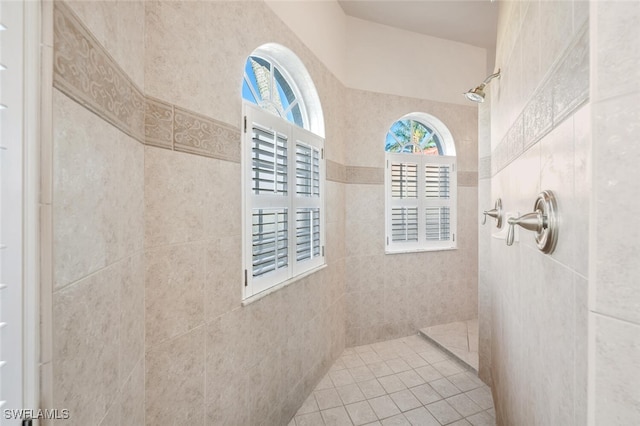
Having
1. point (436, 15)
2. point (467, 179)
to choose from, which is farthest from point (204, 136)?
point (467, 179)

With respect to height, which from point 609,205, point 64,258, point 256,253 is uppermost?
point 609,205

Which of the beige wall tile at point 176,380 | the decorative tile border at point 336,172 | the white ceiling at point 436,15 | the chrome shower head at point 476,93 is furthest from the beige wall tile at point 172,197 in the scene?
the white ceiling at point 436,15

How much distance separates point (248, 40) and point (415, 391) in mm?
2532

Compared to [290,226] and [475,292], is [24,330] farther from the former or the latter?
[475,292]

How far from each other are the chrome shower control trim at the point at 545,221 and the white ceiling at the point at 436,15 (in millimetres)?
2598

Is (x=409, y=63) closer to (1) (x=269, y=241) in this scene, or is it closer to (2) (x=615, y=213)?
(1) (x=269, y=241)

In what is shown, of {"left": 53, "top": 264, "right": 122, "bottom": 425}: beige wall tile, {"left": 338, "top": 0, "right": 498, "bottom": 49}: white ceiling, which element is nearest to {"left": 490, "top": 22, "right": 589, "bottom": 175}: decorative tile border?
{"left": 53, "top": 264, "right": 122, "bottom": 425}: beige wall tile

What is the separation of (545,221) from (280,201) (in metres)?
1.35

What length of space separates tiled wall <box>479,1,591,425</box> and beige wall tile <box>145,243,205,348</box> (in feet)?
3.91

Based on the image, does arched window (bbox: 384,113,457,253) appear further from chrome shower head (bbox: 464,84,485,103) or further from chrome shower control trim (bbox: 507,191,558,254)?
chrome shower control trim (bbox: 507,191,558,254)

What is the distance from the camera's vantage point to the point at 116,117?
823 millimetres

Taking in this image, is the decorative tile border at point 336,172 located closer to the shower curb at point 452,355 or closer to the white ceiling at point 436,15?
the white ceiling at point 436,15

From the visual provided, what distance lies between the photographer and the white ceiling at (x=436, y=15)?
2596mm

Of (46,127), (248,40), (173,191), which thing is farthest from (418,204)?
(46,127)
